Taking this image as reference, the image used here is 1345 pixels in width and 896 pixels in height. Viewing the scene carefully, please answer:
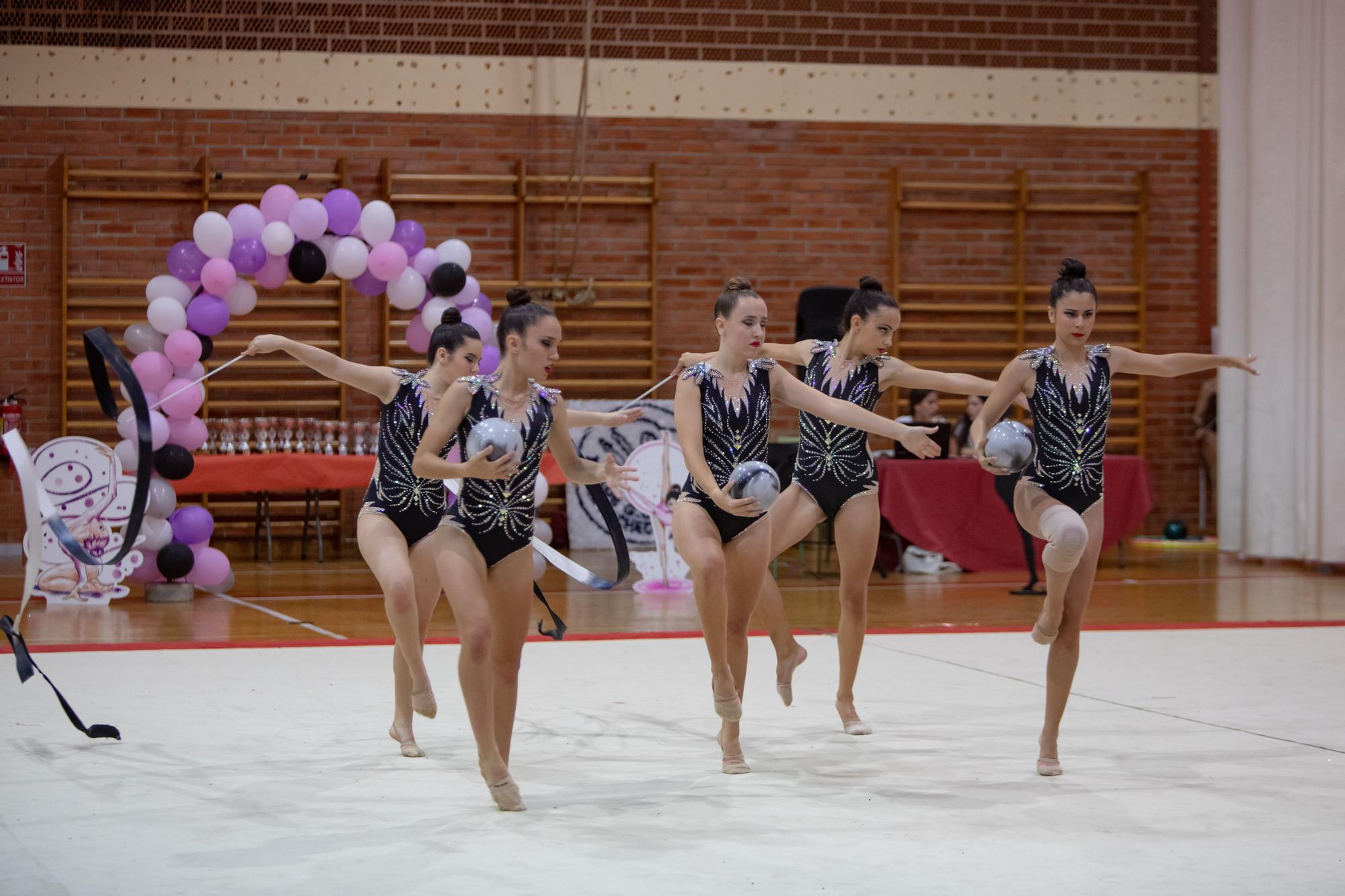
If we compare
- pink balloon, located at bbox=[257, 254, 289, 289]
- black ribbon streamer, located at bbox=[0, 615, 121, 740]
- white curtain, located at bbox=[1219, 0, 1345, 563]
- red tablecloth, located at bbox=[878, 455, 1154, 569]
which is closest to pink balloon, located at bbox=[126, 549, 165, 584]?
pink balloon, located at bbox=[257, 254, 289, 289]

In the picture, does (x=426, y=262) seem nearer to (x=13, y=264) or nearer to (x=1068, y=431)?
(x=13, y=264)

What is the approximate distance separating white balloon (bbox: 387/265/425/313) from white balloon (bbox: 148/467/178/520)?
185 centimetres

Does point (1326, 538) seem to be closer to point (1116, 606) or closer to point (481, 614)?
point (1116, 606)

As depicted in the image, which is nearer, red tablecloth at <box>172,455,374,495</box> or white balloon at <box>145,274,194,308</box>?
white balloon at <box>145,274,194,308</box>

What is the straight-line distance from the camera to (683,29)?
488 inches

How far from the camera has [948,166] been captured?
12.7 m

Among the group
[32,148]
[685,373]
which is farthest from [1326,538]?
[32,148]

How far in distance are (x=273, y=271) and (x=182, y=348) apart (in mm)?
802

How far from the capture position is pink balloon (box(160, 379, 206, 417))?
8.82 metres

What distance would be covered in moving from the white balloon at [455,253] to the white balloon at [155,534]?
8.00 feet

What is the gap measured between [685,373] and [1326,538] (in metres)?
7.59

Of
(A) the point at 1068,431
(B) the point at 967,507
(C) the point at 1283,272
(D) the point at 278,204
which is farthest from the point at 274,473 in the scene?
(C) the point at 1283,272

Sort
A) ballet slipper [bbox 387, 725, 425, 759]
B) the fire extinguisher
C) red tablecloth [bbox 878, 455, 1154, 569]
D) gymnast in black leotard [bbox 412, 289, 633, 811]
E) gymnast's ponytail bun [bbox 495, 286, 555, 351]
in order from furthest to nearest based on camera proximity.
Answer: the fire extinguisher → red tablecloth [bbox 878, 455, 1154, 569] → ballet slipper [bbox 387, 725, 425, 759] → gymnast's ponytail bun [bbox 495, 286, 555, 351] → gymnast in black leotard [bbox 412, 289, 633, 811]

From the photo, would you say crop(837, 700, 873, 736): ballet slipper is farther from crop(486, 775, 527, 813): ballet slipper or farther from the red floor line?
the red floor line
